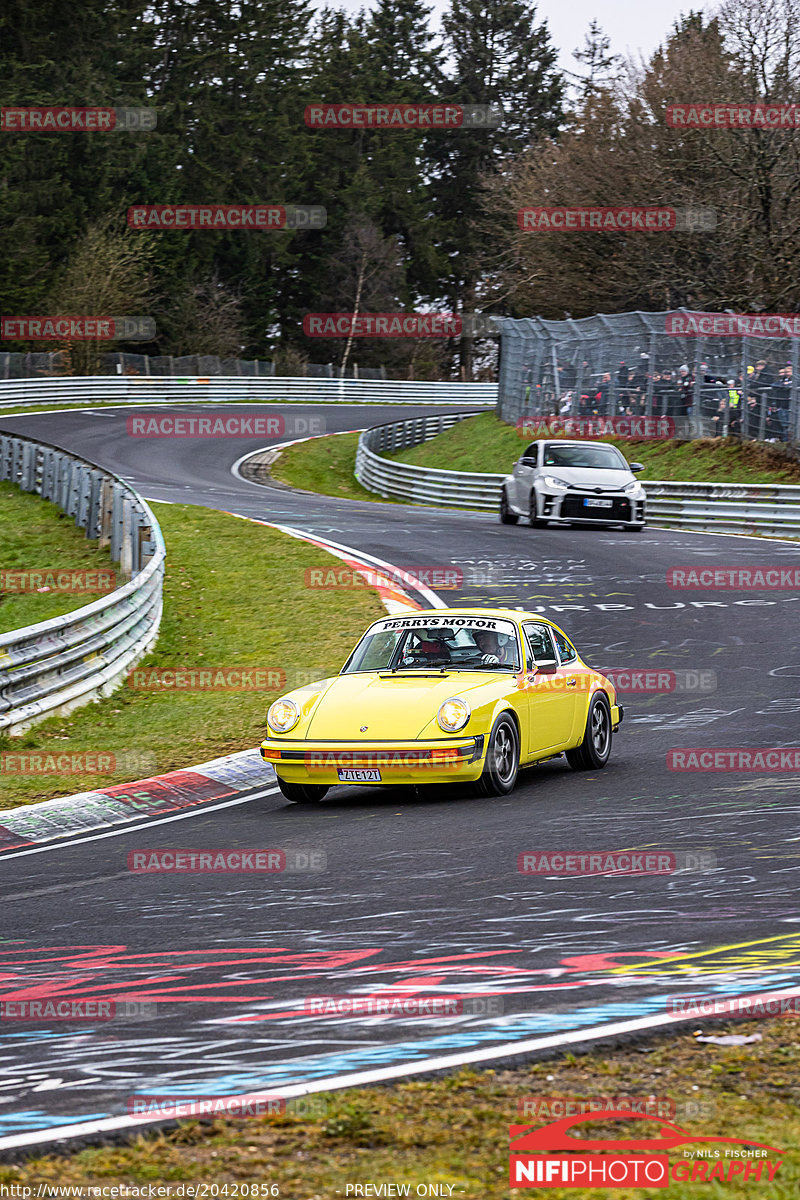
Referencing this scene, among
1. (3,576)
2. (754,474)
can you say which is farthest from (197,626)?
(754,474)

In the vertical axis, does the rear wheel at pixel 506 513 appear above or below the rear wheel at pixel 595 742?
above

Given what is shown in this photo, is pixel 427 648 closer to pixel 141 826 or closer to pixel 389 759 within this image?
pixel 389 759

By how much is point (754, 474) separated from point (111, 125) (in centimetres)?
5125

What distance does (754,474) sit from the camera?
31953 millimetres

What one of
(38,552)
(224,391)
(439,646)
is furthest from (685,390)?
(224,391)

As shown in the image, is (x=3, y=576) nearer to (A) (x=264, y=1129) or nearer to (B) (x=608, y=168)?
(A) (x=264, y=1129)

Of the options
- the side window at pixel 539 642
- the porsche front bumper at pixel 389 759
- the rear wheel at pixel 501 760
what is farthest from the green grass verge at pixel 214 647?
the rear wheel at pixel 501 760

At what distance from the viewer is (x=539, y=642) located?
11.9 m

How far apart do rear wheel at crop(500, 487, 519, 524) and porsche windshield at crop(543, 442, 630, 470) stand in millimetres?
1616

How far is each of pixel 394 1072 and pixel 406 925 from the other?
2314mm

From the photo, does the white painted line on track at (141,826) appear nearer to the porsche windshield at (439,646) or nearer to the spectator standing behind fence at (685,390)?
the porsche windshield at (439,646)

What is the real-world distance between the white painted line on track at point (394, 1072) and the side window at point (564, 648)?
22.9 ft

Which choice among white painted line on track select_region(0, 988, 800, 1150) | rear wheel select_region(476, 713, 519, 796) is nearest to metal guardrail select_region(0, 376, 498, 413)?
rear wheel select_region(476, 713, 519, 796)

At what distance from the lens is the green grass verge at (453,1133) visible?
145 inches
